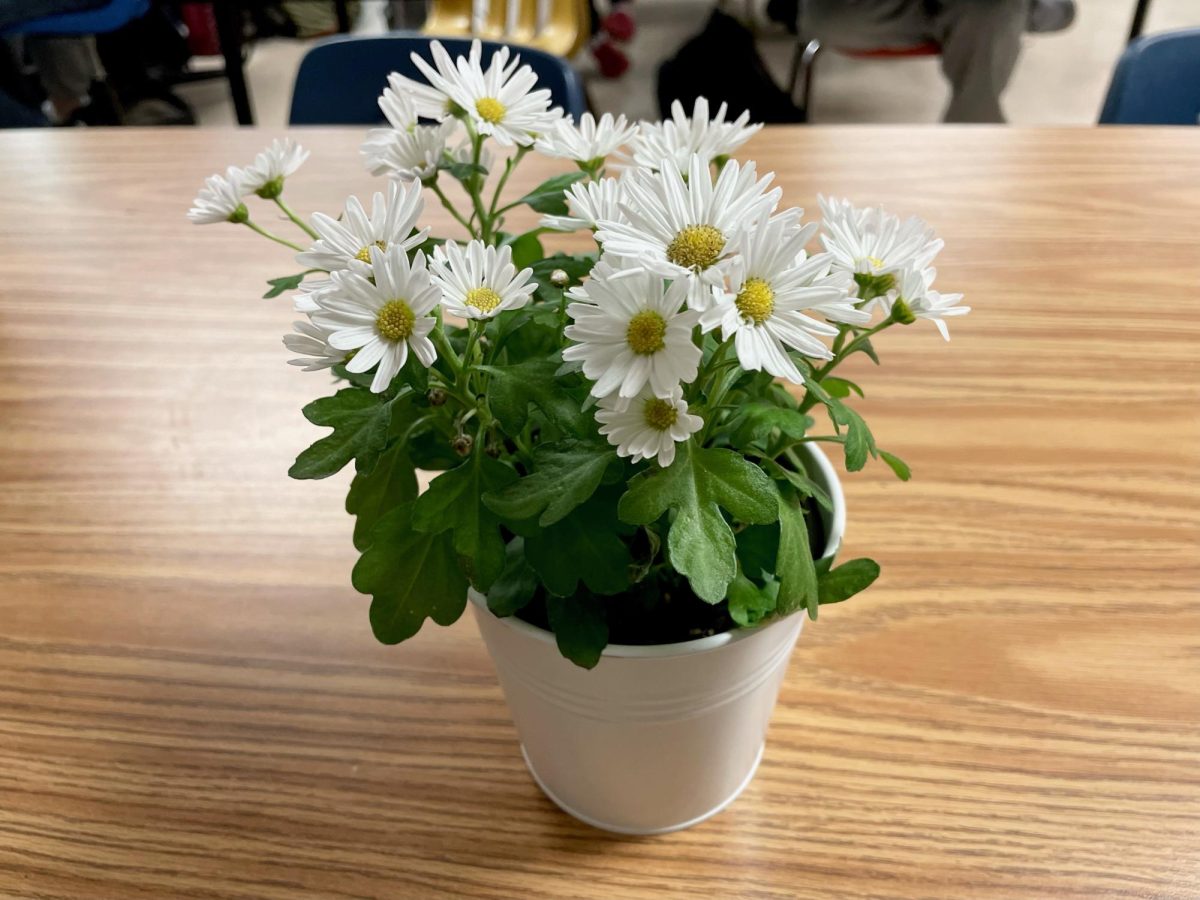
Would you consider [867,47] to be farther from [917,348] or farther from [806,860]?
[806,860]

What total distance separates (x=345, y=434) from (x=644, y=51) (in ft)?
10.8

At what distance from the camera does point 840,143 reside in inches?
38.7

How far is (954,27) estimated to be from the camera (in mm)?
2111

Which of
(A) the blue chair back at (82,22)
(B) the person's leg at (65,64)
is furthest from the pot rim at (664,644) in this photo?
(B) the person's leg at (65,64)

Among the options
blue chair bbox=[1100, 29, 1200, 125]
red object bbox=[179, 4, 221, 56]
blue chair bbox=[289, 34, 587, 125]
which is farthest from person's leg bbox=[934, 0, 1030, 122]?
red object bbox=[179, 4, 221, 56]

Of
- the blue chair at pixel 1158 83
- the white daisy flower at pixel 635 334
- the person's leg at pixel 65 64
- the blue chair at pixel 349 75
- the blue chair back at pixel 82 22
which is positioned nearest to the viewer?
the white daisy flower at pixel 635 334

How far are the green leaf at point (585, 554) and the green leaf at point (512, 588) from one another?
0.12 feet

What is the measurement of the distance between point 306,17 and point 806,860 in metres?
3.63

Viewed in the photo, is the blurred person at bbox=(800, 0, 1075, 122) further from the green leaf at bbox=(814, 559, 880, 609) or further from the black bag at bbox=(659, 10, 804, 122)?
the green leaf at bbox=(814, 559, 880, 609)

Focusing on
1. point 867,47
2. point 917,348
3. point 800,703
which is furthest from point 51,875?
point 867,47

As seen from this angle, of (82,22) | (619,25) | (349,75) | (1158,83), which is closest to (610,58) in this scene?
(619,25)

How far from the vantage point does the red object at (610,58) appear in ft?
9.93

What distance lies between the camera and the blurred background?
6.95ft

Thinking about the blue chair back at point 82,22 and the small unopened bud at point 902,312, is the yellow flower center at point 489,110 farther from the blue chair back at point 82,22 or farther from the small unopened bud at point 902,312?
the blue chair back at point 82,22
